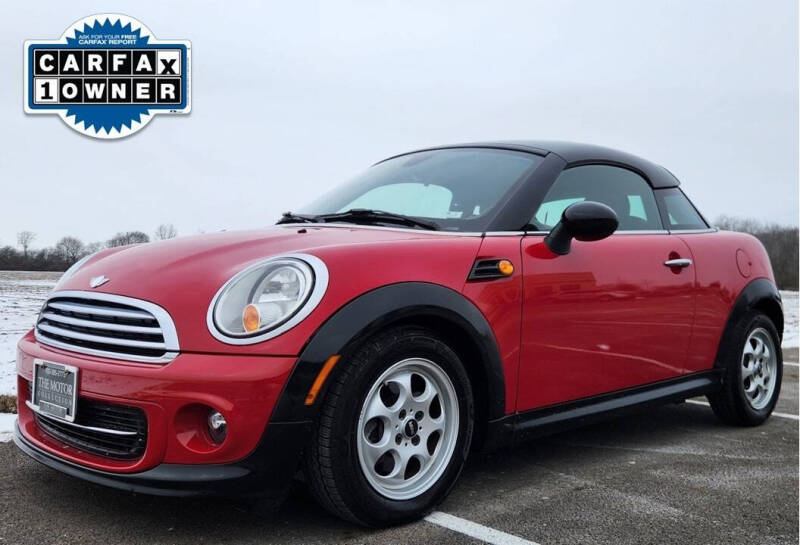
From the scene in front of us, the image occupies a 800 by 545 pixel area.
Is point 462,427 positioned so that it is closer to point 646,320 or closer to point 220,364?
point 220,364

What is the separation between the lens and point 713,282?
4145 millimetres

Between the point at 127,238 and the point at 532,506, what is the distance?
240cm

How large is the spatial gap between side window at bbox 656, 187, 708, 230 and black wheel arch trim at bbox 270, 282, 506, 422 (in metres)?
1.80

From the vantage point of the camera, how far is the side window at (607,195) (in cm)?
340

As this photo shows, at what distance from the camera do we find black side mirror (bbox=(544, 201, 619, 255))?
3.12 m

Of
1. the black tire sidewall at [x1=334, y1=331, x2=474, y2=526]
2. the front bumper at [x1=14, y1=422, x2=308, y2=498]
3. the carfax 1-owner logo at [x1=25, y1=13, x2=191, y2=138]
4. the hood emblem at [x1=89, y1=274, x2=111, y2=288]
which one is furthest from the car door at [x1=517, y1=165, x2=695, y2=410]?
the carfax 1-owner logo at [x1=25, y1=13, x2=191, y2=138]

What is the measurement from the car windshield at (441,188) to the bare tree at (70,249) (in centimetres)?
113

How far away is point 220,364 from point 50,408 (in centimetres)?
74

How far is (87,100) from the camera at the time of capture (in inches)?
212

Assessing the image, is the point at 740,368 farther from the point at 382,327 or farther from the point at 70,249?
the point at 70,249

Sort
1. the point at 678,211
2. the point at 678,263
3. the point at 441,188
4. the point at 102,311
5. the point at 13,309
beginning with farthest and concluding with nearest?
the point at 678,211, the point at 13,309, the point at 678,263, the point at 441,188, the point at 102,311

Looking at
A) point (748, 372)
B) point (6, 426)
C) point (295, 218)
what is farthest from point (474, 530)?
point (748, 372)

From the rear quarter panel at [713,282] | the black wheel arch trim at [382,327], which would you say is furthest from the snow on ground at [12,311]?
the rear quarter panel at [713,282]

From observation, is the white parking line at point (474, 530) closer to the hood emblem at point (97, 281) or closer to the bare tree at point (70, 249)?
the hood emblem at point (97, 281)
